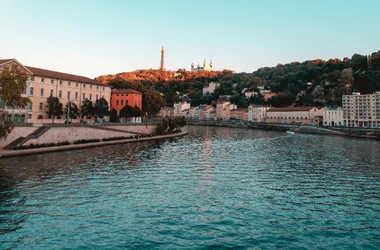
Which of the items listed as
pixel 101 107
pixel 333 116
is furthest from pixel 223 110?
pixel 101 107

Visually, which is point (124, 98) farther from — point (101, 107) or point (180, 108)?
point (180, 108)

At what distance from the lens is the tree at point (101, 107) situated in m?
62.5

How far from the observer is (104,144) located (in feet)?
156

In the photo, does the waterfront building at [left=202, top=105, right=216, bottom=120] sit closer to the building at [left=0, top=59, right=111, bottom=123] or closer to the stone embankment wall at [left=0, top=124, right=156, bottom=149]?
the building at [left=0, top=59, right=111, bottom=123]

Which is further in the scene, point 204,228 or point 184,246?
point 204,228

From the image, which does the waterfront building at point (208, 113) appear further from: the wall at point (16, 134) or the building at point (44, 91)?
the wall at point (16, 134)

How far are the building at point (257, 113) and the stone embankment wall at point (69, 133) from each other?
93.9m

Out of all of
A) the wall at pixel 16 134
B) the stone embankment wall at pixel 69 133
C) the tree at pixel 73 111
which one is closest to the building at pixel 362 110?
the stone embankment wall at pixel 69 133

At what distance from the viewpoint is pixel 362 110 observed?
111438 millimetres

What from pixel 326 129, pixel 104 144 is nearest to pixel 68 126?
pixel 104 144

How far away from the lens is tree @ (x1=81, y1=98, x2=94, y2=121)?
196ft

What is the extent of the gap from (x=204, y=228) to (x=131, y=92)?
207ft

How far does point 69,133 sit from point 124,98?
98.9 ft

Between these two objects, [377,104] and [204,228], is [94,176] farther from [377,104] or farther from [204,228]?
[377,104]
